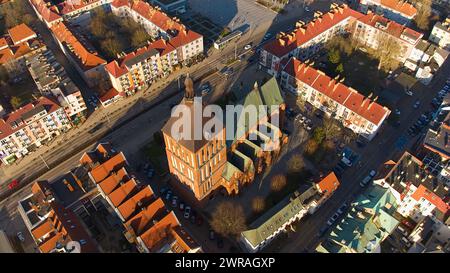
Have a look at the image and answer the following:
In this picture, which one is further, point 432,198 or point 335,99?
point 335,99

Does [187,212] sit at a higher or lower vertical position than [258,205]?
lower

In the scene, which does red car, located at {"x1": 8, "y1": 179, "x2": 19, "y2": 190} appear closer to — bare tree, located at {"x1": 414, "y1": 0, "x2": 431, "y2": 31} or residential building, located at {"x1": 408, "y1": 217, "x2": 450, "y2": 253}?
residential building, located at {"x1": 408, "y1": 217, "x2": 450, "y2": 253}

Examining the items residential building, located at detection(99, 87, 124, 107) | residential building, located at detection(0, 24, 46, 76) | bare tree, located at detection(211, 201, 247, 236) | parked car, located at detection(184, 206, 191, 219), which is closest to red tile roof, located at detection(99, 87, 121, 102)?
residential building, located at detection(99, 87, 124, 107)

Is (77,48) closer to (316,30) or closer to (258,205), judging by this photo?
(258,205)

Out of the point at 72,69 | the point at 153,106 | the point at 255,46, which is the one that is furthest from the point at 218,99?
the point at 72,69

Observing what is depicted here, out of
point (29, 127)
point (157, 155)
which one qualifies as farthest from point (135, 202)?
point (29, 127)

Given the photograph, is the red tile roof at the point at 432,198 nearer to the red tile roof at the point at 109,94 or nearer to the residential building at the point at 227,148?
the residential building at the point at 227,148

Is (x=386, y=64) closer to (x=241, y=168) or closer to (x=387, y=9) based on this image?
(x=387, y=9)
